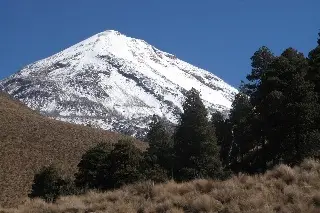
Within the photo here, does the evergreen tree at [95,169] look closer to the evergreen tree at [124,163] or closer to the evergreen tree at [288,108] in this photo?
Result: the evergreen tree at [124,163]

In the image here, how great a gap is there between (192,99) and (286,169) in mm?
34013

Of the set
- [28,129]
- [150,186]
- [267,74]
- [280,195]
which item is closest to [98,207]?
[150,186]

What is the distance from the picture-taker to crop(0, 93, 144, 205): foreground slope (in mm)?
67075

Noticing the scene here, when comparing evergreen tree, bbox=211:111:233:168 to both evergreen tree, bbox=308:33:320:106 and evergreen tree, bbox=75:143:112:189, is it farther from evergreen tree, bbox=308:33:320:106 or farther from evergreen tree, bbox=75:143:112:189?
evergreen tree, bbox=308:33:320:106

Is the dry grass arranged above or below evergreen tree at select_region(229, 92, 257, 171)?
below

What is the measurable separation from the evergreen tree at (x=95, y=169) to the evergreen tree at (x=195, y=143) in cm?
759

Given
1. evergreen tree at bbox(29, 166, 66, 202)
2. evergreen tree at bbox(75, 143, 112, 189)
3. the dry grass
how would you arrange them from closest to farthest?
the dry grass, evergreen tree at bbox(75, 143, 112, 189), evergreen tree at bbox(29, 166, 66, 202)

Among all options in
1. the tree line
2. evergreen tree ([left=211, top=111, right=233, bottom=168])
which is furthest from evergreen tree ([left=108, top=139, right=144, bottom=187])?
evergreen tree ([left=211, top=111, right=233, bottom=168])

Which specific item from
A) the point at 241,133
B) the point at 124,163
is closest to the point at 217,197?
the point at 124,163

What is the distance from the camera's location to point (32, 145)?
3194 inches

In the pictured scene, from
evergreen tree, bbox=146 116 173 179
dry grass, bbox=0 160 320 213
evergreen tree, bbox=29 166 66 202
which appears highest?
evergreen tree, bbox=146 116 173 179

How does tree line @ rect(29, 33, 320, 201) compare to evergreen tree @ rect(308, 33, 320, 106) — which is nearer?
tree line @ rect(29, 33, 320, 201)

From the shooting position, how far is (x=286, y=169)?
13.1 metres

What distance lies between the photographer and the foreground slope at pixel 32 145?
67075 millimetres
